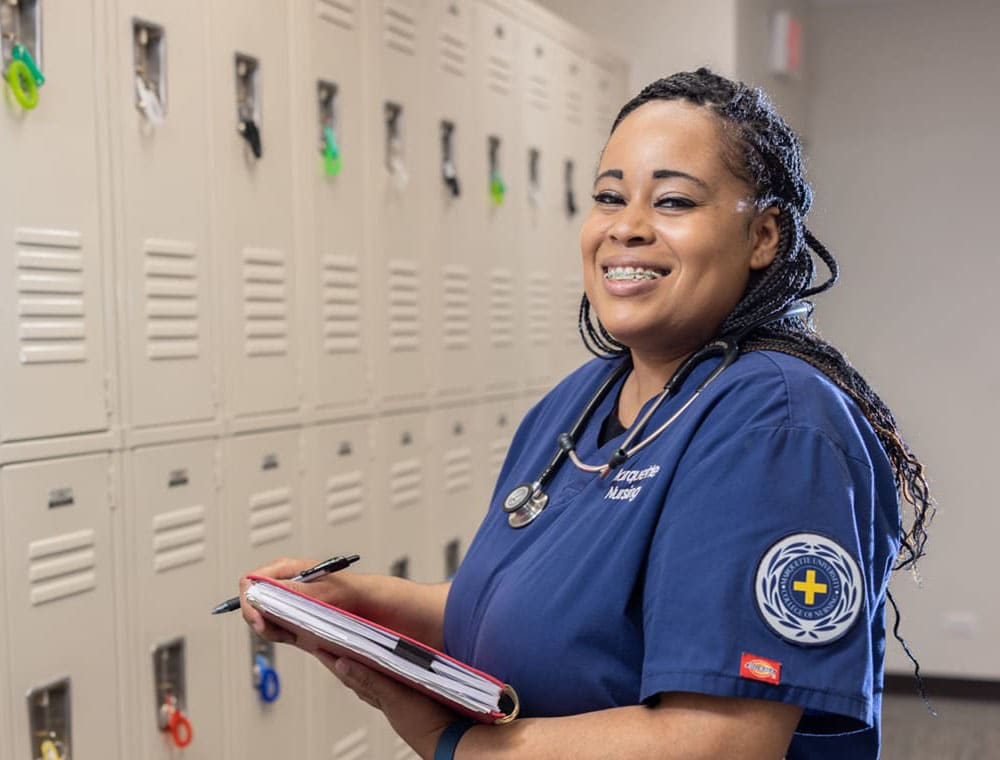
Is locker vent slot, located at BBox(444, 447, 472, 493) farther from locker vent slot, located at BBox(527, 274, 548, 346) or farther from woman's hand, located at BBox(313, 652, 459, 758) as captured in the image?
woman's hand, located at BBox(313, 652, 459, 758)

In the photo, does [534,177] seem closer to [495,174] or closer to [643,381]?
[495,174]

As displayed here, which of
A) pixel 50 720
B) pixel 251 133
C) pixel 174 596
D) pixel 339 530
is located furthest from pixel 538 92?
pixel 50 720

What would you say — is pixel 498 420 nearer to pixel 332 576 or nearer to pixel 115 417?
pixel 115 417

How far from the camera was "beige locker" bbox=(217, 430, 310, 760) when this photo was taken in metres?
2.37

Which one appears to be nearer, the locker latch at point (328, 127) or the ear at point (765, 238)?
the ear at point (765, 238)

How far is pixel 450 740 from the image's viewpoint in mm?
1073

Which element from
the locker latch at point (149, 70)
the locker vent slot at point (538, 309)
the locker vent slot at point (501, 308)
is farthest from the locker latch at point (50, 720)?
the locker vent slot at point (538, 309)

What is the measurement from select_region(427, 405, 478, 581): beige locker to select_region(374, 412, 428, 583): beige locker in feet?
0.13

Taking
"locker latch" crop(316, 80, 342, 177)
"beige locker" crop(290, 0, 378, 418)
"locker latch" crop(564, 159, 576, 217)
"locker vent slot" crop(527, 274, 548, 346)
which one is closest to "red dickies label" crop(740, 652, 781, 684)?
"beige locker" crop(290, 0, 378, 418)

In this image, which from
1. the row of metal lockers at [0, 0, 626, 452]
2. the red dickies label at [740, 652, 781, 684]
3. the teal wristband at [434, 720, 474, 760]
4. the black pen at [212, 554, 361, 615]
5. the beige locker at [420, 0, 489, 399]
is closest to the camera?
the red dickies label at [740, 652, 781, 684]

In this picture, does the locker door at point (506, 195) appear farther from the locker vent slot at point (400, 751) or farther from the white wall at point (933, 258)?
the white wall at point (933, 258)

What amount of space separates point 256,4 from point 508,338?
1.47 metres

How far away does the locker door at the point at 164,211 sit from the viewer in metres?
2.09

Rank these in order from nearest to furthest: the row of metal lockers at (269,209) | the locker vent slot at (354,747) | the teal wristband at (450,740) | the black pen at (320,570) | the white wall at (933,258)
Result: 1. the teal wristband at (450,740)
2. the black pen at (320,570)
3. the row of metal lockers at (269,209)
4. the locker vent slot at (354,747)
5. the white wall at (933,258)
